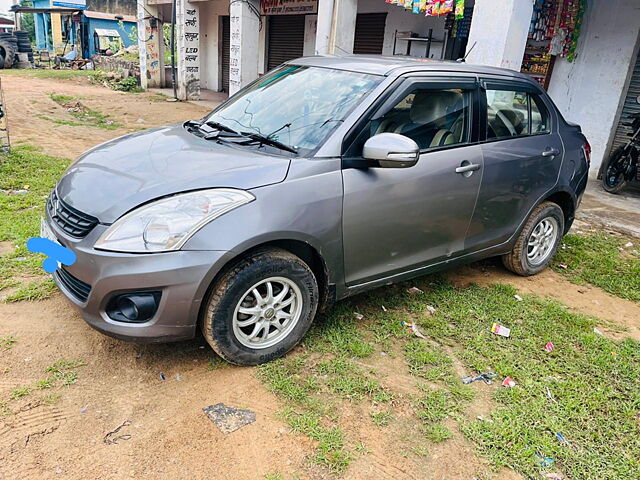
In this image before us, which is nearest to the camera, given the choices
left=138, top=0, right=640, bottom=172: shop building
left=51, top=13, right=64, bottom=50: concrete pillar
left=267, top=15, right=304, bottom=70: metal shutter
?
left=138, top=0, right=640, bottom=172: shop building

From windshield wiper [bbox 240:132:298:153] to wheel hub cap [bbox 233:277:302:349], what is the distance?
819mm

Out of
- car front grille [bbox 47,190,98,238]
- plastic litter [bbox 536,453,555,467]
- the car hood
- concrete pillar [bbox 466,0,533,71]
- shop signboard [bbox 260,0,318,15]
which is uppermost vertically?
shop signboard [bbox 260,0,318,15]

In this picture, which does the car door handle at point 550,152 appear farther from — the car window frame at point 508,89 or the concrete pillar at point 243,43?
the concrete pillar at point 243,43

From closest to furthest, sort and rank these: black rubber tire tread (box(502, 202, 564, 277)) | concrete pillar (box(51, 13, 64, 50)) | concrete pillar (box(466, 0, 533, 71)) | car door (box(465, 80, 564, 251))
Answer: car door (box(465, 80, 564, 251)), black rubber tire tread (box(502, 202, 564, 277)), concrete pillar (box(466, 0, 533, 71)), concrete pillar (box(51, 13, 64, 50))

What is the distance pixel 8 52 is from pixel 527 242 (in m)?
27.3

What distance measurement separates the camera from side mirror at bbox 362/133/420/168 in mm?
2963

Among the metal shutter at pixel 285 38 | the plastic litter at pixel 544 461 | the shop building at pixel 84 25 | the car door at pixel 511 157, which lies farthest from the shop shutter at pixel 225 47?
the plastic litter at pixel 544 461

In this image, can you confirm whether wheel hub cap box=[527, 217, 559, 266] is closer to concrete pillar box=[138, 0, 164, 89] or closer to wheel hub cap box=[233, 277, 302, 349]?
wheel hub cap box=[233, 277, 302, 349]

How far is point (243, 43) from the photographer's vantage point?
41.0 feet

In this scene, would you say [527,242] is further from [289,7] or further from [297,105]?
[289,7]

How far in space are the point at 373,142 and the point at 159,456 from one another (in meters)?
2.02

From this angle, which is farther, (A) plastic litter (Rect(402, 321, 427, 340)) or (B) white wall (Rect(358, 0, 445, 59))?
(B) white wall (Rect(358, 0, 445, 59))

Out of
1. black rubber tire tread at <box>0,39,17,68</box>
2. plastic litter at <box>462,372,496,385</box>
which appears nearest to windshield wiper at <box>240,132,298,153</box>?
plastic litter at <box>462,372,496,385</box>

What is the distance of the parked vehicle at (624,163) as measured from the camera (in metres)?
7.76
